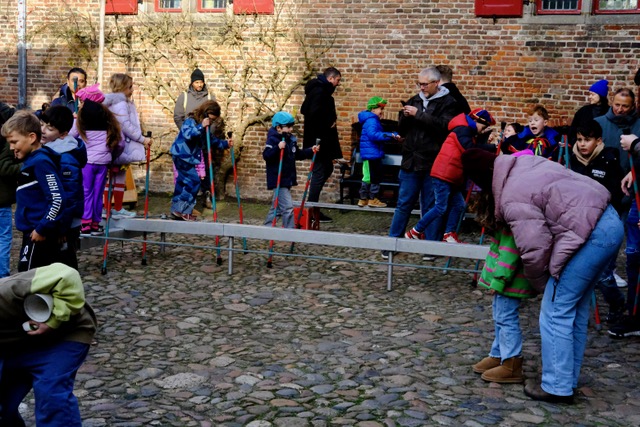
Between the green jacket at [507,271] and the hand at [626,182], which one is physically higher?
the hand at [626,182]

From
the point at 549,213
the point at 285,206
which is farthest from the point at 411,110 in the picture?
the point at 549,213

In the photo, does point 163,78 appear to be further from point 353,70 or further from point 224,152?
point 353,70

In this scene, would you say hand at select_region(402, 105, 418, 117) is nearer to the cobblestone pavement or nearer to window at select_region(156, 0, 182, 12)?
the cobblestone pavement

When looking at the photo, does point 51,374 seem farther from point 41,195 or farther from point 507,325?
point 507,325

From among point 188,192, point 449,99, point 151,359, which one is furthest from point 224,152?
point 151,359

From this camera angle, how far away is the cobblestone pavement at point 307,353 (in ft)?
18.1

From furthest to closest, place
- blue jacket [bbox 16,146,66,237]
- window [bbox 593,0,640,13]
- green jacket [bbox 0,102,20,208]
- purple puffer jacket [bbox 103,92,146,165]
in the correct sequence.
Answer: window [bbox 593,0,640,13]
purple puffer jacket [bbox 103,92,146,165]
green jacket [bbox 0,102,20,208]
blue jacket [bbox 16,146,66,237]

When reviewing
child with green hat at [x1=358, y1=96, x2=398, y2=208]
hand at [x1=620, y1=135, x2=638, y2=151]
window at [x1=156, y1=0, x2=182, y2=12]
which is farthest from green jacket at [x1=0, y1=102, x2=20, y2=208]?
window at [x1=156, y1=0, x2=182, y2=12]

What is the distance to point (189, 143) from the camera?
1073 cm

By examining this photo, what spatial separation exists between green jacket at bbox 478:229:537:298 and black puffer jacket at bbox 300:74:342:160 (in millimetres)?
6151

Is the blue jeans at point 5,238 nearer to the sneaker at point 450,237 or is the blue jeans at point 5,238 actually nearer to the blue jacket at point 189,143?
the blue jacket at point 189,143

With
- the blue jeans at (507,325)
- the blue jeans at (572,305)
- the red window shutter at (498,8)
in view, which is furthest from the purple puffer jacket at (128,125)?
the red window shutter at (498,8)

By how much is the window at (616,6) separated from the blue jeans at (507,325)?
7878 mm

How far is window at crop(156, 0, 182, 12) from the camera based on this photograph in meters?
14.8
